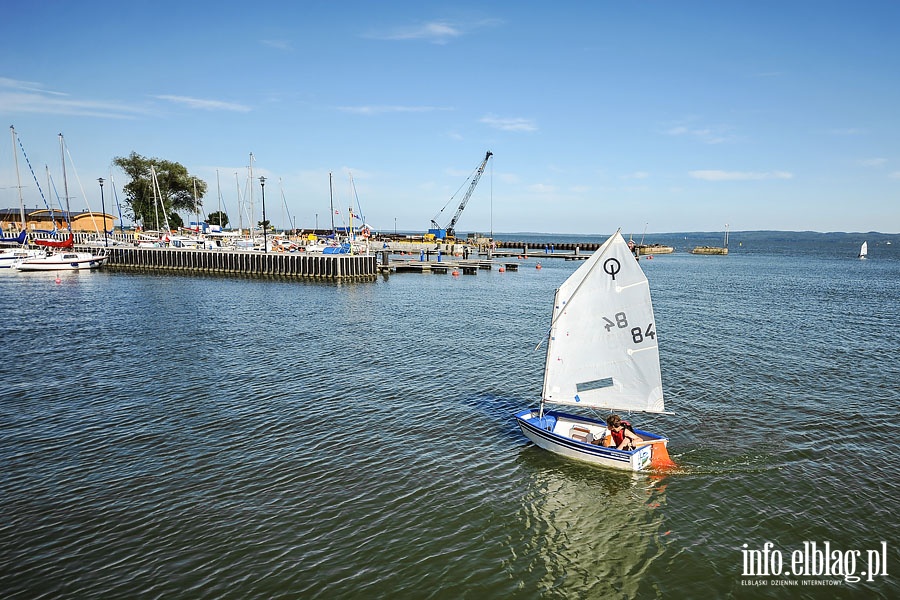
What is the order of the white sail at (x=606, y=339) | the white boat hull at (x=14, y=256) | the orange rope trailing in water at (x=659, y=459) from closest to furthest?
the orange rope trailing in water at (x=659, y=459)
the white sail at (x=606, y=339)
the white boat hull at (x=14, y=256)

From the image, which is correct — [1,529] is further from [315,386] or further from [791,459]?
[791,459]

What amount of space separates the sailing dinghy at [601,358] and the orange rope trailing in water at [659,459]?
0.04 meters

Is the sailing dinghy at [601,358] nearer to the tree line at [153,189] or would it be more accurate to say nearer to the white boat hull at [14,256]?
the white boat hull at [14,256]

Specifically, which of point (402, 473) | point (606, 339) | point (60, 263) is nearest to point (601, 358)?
point (606, 339)

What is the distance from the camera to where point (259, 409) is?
89.6 ft

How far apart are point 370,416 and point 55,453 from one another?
42.5ft

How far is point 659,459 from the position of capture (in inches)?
853

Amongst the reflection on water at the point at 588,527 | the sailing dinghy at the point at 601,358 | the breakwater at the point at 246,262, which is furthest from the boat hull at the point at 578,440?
the breakwater at the point at 246,262

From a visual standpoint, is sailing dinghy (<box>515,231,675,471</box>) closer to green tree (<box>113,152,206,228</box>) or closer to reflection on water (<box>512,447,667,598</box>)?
reflection on water (<box>512,447,667,598</box>)

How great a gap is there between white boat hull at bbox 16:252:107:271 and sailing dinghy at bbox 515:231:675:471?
325 feet

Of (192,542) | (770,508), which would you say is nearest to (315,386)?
(192,542)

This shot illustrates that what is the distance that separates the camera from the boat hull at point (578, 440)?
21125 millimetres

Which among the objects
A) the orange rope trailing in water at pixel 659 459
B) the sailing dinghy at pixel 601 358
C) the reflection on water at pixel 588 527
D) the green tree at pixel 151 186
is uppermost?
the green tree at pixel 151 186

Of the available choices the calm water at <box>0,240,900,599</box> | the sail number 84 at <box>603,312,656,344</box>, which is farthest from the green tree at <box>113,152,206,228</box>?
the sail number 84 at <box>603,312,656,344</box>
